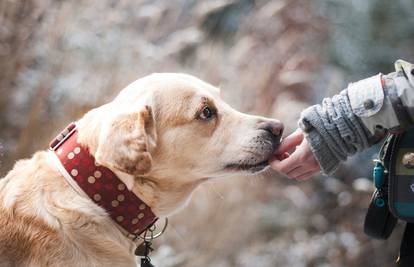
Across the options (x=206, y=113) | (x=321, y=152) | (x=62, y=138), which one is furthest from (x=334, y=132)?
(x=62, y=138)

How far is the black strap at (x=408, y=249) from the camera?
153 cm

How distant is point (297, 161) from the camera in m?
1.55

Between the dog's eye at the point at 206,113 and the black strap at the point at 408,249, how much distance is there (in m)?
0.67

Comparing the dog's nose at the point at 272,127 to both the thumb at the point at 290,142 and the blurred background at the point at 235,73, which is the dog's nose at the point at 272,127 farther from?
the blurred background at the point at 235,73

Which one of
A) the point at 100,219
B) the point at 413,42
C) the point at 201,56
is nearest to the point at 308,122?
the point at 100,219

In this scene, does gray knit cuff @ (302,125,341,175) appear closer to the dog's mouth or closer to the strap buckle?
the dog's mouth

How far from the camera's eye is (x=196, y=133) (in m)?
1.71

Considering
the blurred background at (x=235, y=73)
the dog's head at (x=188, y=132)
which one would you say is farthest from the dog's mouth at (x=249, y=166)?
the blurred background at (x=235, y=73)

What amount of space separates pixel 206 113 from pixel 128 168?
372 mm

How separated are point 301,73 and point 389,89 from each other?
1535 mm

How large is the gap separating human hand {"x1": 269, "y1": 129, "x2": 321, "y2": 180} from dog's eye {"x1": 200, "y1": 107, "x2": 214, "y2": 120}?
0.24 metres

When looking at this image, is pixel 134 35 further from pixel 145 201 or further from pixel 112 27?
pixel 145 201

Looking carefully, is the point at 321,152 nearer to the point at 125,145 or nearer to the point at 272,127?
the point at 272,127

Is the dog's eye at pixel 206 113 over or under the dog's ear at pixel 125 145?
under
